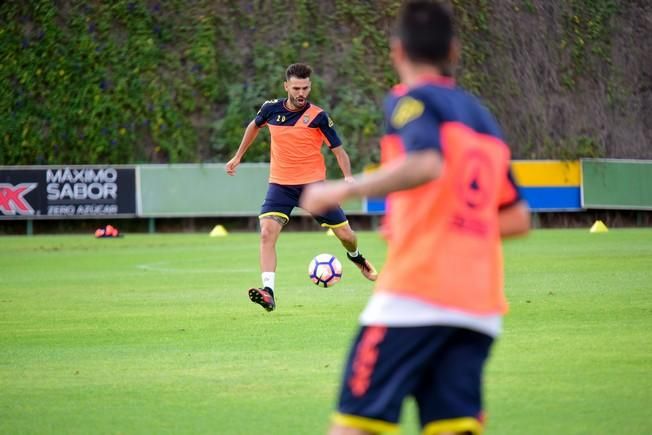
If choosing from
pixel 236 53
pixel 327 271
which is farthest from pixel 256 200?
pixel 327 271

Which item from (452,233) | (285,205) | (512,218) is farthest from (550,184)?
(452,233)

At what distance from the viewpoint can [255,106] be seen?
3550cm

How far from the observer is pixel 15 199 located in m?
31.7

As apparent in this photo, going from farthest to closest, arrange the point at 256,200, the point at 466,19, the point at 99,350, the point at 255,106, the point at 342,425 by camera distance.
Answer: the point at 466,19
the point at 255,106
the point at 256,200
the point at 99,350
the point at 342,425

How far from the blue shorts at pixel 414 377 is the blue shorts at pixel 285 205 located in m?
8.84

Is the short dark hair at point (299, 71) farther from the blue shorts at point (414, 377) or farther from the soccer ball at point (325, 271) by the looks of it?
the blue shorts at point (414, 377)

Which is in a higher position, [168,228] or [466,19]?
[466,19]

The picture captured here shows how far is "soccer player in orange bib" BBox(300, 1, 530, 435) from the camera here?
417 cm

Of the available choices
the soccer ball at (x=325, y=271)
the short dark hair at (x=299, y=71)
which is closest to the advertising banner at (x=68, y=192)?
the soccer ball at (x=325, y=271)

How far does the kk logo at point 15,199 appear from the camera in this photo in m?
31.6

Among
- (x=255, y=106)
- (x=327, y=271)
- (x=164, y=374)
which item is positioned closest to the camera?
(x=164, y=374)

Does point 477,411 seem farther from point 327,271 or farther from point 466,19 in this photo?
point 466,19

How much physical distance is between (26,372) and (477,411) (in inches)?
213

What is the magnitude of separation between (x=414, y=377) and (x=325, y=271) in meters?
10.3
